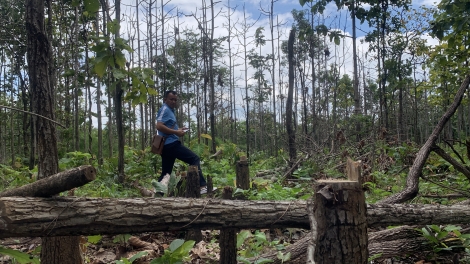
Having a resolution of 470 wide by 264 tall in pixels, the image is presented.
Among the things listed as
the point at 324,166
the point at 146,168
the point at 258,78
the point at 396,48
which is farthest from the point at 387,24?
the point at 258,78

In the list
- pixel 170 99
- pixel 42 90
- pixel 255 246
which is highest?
pixel 170 99

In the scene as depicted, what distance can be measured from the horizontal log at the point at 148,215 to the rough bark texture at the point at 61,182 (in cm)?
5

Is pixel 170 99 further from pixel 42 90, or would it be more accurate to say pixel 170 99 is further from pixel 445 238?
pixel 445 238

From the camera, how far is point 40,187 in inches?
80.5

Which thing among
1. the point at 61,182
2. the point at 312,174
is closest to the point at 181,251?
the point at 61,182

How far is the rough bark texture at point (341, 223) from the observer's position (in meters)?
2.01

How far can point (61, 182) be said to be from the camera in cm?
200

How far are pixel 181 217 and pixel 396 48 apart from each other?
11470mm

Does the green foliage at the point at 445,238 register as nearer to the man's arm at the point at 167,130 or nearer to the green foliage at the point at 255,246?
the green foliage at the point at 255,246

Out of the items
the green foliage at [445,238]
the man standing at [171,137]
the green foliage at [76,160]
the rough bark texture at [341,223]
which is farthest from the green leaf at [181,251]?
the green foliage at [76,160]

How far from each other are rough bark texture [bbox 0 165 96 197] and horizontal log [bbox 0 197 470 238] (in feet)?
0.17

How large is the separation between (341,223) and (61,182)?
1.59 meters

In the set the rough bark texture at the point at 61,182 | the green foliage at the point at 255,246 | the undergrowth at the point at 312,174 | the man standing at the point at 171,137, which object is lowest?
the green foliage at the point at 255,246

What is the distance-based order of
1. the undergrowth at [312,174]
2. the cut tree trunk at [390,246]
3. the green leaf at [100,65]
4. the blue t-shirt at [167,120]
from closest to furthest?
the green leaf at [100,65], the cut tree trunk at [390,246], the blue t-shirt at [167,120], the undergrowth at [312,174]
